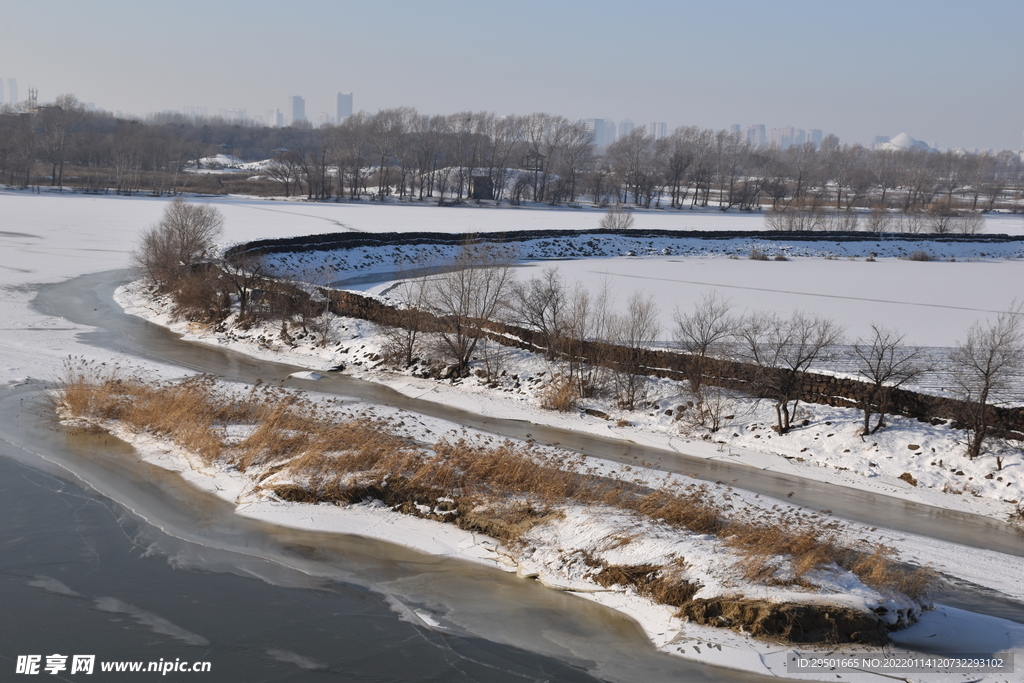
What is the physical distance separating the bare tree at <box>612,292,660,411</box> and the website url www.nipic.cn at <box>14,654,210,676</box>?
40.8ft

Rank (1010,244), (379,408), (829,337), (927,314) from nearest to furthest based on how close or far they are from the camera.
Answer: (379,408)
(829,337)
(927,314)
(1010,244)

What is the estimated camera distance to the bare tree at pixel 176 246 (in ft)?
98.0

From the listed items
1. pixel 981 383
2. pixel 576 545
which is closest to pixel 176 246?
pixel 576 545

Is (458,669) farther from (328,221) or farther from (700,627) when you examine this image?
(328,221)

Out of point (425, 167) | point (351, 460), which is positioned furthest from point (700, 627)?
point (425, 167)

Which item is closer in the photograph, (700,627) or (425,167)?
(700,627)

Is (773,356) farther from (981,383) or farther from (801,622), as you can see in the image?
(801,622)

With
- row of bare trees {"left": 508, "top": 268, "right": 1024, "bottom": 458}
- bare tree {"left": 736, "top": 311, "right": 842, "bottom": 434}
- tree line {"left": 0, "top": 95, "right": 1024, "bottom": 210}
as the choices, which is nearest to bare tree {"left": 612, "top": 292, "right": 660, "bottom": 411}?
row of bare trees {"left": 508, "top": 268, "right": 1024, "bottom": 458}

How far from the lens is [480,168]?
89438 mm

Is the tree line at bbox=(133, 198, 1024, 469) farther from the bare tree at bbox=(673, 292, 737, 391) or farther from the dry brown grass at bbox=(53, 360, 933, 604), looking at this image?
the dry brown grass at bbox=(53, 360, 933, 604)

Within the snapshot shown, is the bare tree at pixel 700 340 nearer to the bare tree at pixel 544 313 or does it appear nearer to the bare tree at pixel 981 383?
the bare tree at pixel 544 313

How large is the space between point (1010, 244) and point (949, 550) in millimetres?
48333

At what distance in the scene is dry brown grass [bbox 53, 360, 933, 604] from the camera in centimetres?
1090

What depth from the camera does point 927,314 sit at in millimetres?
26953
